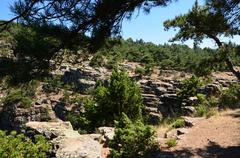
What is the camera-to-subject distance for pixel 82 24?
7.78m

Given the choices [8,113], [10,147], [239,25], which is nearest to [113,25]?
[239,25]

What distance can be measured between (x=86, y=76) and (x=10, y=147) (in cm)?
5994

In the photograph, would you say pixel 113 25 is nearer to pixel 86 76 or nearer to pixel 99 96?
pixel 99 96

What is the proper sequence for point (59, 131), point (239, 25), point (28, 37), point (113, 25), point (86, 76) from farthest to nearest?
point (86, 76)
point (59, 131)
point (239, 25)
point (113, 25)
point (28, 37)

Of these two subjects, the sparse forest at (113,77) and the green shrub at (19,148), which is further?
the green shrub at (19,148)

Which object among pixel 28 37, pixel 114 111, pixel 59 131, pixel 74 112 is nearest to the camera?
pixel 28 37

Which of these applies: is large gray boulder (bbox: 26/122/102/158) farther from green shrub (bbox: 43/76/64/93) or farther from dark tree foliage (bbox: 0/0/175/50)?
green shrub (bbox: 43/76/64/93)

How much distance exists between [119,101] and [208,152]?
50.1ft

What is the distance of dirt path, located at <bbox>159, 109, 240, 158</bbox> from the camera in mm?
11250

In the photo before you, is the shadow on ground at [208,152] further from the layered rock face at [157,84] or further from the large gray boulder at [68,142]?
the layered rock face at [157,84]

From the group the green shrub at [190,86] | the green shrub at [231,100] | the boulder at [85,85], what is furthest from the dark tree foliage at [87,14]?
the boulder at [85,85]

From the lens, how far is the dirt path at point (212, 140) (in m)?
11.2

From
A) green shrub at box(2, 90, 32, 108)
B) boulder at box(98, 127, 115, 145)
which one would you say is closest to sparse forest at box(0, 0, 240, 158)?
boulder at box(98, 127, 115, 145)

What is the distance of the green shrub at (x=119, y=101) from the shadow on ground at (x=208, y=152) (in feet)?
45.9
